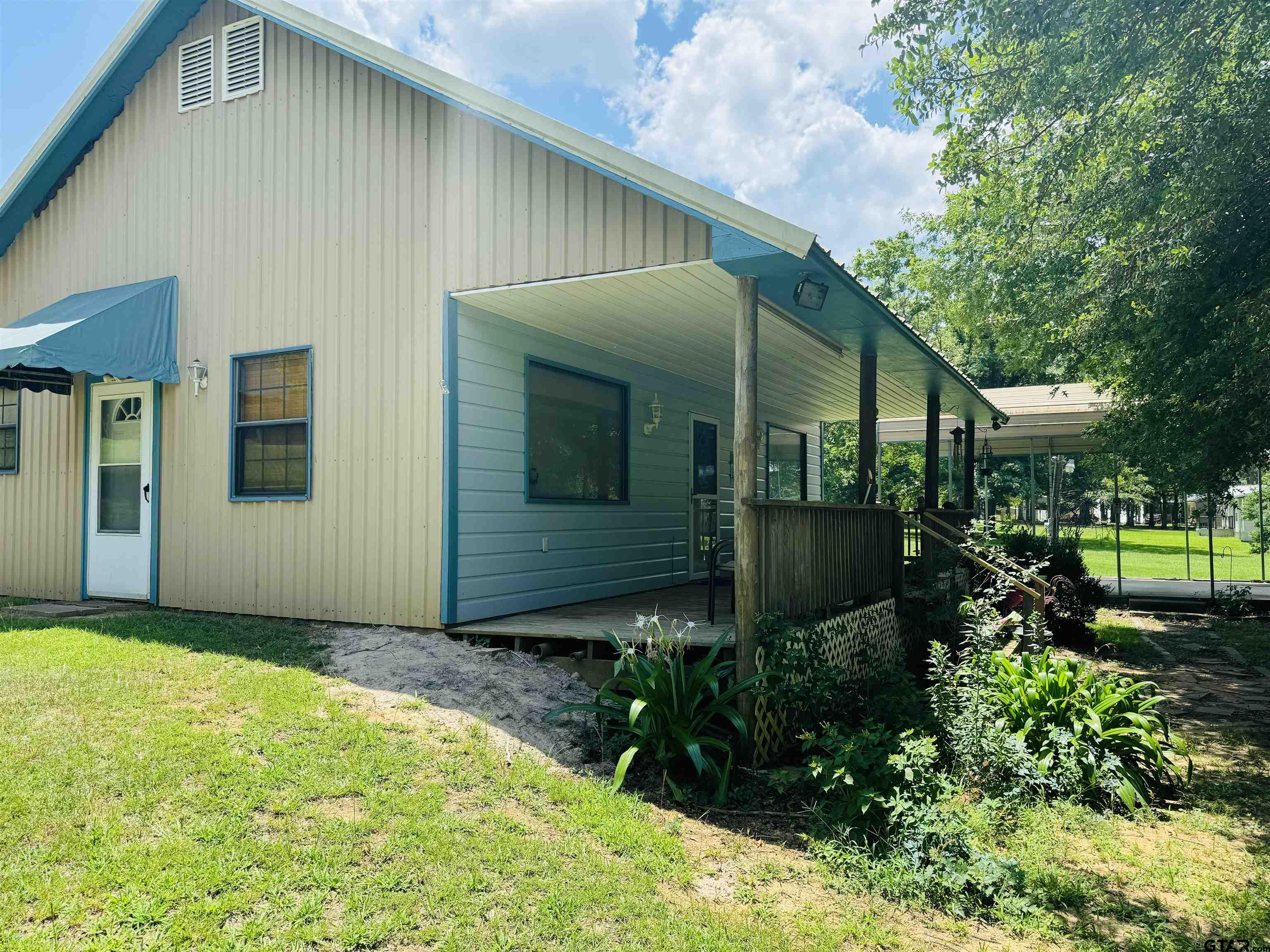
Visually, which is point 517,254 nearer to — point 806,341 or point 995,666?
point 806,341

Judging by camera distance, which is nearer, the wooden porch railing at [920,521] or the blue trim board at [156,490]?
the blue trim board at [156,490]

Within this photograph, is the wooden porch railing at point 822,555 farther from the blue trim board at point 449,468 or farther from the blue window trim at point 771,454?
the blue window trim at point 771,454

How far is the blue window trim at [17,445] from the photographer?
881cm

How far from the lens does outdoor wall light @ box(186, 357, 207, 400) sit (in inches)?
291

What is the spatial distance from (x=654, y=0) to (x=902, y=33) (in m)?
6.24

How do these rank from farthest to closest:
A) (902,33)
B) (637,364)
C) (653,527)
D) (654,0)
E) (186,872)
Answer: (654,0) → (653,527) → (637,364) → (902,33) → (186,872)

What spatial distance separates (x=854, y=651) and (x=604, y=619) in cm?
193

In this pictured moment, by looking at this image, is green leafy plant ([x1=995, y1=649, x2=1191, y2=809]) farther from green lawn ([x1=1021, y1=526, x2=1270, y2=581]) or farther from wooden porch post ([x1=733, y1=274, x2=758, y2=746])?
green lawn ([x1=1021, y1=526, x2=1270, y2=581])

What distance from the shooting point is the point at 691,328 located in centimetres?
724

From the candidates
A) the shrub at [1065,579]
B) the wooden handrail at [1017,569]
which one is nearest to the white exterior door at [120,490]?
the wooden handrail at [1017,569]

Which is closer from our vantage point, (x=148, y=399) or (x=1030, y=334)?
(x=148, y=399)

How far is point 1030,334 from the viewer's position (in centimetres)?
1245

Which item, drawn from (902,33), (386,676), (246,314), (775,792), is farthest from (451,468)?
(902,33)

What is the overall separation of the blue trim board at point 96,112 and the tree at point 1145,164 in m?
6.29
